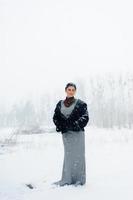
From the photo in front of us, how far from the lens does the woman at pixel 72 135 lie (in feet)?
22.5

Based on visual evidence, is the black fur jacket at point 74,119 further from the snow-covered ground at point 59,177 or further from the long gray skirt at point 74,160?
the snow-covered ground at point 59,177

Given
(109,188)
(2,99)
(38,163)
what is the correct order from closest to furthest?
(109,188)
(38,163)
(2,99)

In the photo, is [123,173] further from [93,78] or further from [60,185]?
[93,78]

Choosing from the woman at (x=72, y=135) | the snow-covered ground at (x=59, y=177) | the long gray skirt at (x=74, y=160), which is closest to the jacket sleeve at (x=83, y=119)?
the woman at (x=72, y=135)

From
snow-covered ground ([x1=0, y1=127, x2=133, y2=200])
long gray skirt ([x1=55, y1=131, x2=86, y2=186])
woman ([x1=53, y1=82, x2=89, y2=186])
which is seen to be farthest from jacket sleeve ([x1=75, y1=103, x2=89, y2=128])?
snow-covered ground ([x1=0, y1=127, x2=133, y2=200])

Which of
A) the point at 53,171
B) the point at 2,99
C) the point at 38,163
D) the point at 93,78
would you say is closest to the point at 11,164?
the point at 38,163

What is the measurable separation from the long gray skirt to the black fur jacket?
120 mm

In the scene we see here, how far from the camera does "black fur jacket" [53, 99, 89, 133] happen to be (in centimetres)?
687

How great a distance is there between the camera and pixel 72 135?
6.95 metres

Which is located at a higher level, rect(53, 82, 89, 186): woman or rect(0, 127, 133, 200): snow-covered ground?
rect(53, 82, 89, 186): woman

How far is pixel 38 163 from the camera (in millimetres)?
10469

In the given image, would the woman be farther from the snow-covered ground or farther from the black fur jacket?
the snow-covered ground

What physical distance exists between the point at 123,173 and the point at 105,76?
9042 centimetres

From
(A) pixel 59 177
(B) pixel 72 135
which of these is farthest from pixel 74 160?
(A) pixel 59 177
